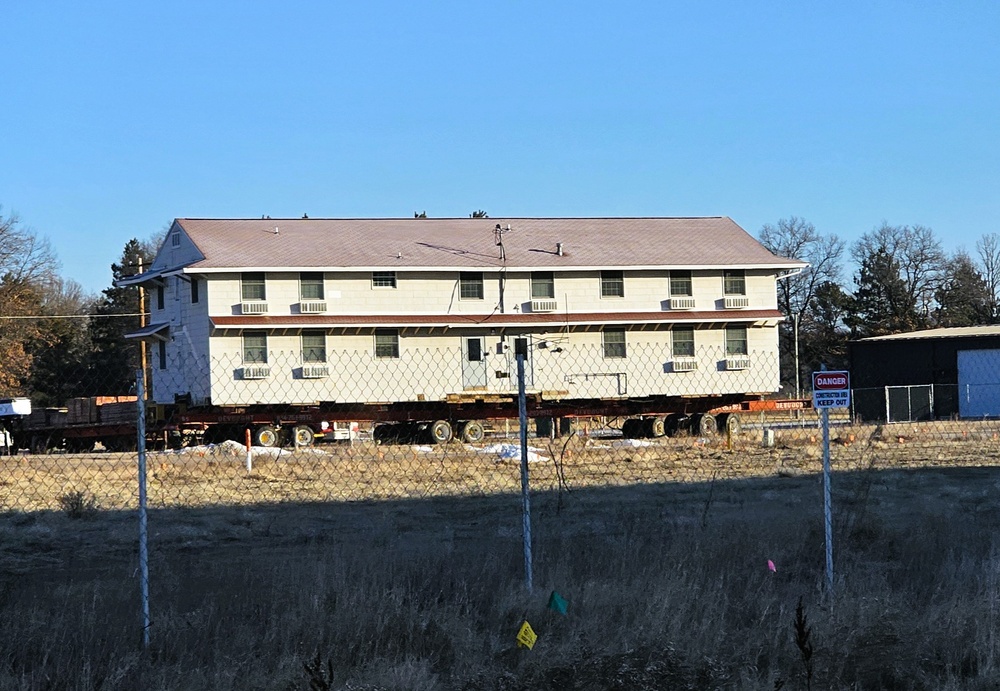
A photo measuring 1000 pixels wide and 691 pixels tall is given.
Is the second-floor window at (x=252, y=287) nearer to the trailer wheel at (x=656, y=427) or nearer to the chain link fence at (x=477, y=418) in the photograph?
the chain link fence at (x=477, y=418)

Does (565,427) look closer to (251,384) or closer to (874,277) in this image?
(251,384)

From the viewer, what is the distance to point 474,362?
128 feet

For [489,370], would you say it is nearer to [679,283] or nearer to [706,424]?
[679,283]

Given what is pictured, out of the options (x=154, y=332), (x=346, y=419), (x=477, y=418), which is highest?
(x=154, y=332)

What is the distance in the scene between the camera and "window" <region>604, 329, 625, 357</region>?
130ft

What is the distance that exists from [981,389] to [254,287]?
1116 inches

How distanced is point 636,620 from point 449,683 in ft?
5.31

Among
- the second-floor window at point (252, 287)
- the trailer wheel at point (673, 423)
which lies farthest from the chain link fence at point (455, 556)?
the second-floor window at point (252, 287)


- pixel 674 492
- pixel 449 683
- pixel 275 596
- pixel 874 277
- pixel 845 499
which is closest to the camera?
pixel 449 683

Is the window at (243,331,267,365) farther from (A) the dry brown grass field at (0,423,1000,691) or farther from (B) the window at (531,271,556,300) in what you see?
(A) the dry brown grass field at (0,423,1000,691)

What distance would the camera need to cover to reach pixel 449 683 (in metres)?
7.68

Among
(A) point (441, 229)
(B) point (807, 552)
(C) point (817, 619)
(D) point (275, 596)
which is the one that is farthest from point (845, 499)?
(A) point (441, 229)

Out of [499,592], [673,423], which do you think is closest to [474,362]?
[673,423]

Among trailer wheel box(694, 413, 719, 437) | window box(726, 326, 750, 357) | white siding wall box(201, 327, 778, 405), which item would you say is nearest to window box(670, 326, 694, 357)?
white siding wall box(201, 327, 778, 405)
